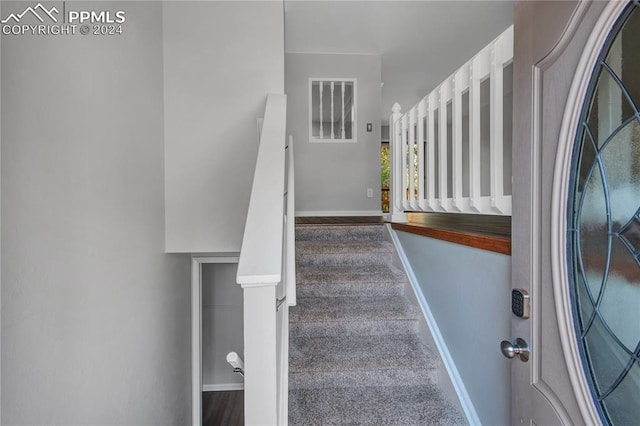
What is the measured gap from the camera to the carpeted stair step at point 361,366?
70.1 inches

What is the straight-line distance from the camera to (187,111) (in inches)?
90.5

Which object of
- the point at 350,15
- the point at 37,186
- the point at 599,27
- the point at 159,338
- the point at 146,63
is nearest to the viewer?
the point at 599,27

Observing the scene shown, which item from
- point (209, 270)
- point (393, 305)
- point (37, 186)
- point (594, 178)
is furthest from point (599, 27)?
point (209, 270)

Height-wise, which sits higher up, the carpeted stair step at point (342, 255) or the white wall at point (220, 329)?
the carpeted stair step at point (342, 255)

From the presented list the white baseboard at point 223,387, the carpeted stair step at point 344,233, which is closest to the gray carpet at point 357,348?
the carpeted stair step at point 344,233

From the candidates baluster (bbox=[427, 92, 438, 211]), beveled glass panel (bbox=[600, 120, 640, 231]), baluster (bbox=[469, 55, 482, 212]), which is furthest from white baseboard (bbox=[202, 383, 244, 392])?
beveled glass panel (bbox=[600, 120, 640, 231])

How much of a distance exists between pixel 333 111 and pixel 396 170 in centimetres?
224

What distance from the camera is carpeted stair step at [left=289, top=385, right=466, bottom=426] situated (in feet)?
5.22

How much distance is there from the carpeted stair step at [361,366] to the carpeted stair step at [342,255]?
2.46 ft

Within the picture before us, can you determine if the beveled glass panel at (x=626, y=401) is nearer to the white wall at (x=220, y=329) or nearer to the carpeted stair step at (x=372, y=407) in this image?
the carpeted stair step at (x=372, y=407)

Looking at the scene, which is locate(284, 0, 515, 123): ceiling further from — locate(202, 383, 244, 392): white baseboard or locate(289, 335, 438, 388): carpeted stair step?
locate(202, 383, 244, 392): white baseboard

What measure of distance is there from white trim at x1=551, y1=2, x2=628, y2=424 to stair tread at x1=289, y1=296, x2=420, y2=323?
135cm

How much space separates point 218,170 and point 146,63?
75 cm

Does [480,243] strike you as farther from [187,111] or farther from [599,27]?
[187,111]
